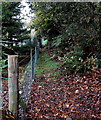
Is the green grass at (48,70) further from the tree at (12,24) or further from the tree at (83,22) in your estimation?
the tree at (12,24)

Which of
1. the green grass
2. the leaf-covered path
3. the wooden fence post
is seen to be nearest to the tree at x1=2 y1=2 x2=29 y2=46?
the green grass

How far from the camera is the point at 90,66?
15.6ft

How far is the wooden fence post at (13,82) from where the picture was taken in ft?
6.02

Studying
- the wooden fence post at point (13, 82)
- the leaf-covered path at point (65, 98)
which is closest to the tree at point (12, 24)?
the leaf-covered path at point (65, 98)

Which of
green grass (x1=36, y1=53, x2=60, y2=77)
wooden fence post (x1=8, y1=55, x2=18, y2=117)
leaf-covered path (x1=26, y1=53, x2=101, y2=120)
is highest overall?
wooden fence post (x1=8, y1=55, x2=18, y2=117)

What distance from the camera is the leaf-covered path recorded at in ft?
8.45

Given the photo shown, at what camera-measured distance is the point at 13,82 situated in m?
1.88

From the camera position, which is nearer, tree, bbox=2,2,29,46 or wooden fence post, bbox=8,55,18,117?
wooden fence post, bbox=8,55,18,117

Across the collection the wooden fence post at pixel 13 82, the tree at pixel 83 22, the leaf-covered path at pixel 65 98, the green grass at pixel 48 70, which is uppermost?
the tree at pixel 83 22

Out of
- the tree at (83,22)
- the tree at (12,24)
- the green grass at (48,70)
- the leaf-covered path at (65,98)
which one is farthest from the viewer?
the tree at (12,24)

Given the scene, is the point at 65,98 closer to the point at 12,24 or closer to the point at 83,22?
the point at 83,22

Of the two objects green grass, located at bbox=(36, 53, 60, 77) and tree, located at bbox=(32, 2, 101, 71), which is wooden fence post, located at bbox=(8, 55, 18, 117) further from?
green grass, located at bbox=(36, 53, 60, 77)

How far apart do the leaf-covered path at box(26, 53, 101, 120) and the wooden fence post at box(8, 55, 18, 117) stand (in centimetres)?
65

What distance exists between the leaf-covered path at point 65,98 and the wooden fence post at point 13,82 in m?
0.65
